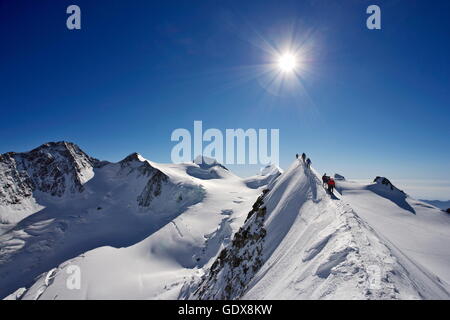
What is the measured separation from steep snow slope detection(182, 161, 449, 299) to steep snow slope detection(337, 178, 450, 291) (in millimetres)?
2203

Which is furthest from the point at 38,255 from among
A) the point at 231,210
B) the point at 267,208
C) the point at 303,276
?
the point at 303,276

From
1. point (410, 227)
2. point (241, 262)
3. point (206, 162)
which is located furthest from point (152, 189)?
point (410, 227)

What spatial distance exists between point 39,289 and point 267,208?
227ft

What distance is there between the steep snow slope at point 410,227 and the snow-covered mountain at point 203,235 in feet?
0.56

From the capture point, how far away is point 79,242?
3135 inches

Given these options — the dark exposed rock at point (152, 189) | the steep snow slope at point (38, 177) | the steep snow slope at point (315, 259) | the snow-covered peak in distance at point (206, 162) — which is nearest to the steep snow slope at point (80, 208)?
the dark exposed rock at point (152, 189)

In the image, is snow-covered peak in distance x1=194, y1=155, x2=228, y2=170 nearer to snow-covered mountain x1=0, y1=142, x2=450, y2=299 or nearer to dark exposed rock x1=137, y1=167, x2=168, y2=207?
snow-covered mountain x1=0, y1=142, x2=450, y2=299

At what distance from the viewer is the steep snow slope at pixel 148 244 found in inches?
1948

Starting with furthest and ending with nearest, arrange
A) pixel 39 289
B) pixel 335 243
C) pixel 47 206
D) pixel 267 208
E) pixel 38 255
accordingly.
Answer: pixel 47 206 → pixel 38 255 → pixel 39 289 → pixel 267 208 → pixel 335 243

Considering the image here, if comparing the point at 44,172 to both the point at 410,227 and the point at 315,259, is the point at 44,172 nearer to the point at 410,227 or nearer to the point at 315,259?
the point at 315,259

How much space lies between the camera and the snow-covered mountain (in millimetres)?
9453

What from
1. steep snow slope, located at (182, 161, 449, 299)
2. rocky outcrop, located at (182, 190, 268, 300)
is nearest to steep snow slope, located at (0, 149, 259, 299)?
rocky outcrop, located at (182, 190, 268, 300)
